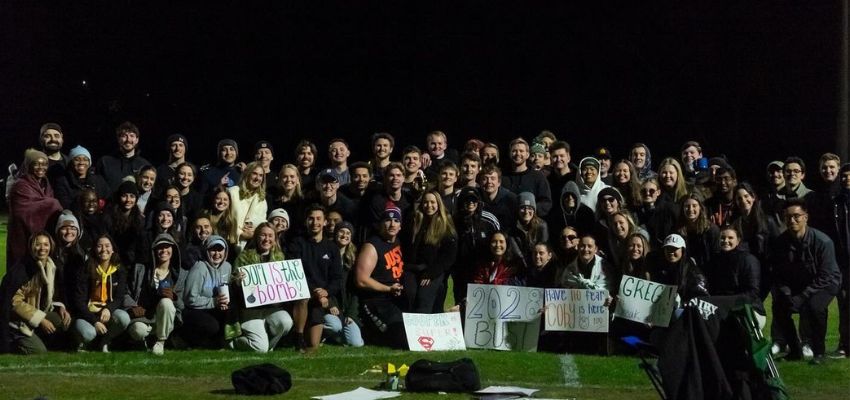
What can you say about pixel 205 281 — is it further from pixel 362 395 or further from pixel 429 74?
pixel 429 74

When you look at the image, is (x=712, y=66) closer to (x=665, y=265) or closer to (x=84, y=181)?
(x=665, y=265)

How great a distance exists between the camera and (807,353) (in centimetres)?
1181

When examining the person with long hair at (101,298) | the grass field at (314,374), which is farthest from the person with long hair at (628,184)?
the person with long hair at (101,298)

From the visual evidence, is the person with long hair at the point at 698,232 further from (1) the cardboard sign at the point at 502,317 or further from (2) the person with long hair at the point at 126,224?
(2) the person with long hair at the point at 126,224

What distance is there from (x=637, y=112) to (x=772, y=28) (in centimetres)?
256

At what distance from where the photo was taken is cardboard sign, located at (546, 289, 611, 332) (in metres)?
12.1

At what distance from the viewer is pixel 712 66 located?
21.1 m

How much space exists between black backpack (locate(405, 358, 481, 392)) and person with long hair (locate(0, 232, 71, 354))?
3.52 m

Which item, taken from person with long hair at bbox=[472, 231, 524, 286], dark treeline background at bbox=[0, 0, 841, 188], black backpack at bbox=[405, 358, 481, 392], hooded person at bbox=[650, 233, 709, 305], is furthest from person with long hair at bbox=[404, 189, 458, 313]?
dark treeline background at bbox=[0, 0, 841, 188]

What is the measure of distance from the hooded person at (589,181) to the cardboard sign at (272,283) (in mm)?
3006

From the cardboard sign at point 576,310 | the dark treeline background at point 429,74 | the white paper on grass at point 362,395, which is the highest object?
the dark treeline background at point 429,74

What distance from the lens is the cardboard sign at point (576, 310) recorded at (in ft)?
39.6

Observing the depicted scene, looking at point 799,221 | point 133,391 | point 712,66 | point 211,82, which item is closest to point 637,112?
point 712,66

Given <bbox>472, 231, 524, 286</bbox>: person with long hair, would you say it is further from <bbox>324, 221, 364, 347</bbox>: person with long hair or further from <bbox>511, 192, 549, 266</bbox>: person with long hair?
<bbox>324, 221, 364, 347</bbox>: person with long hair
